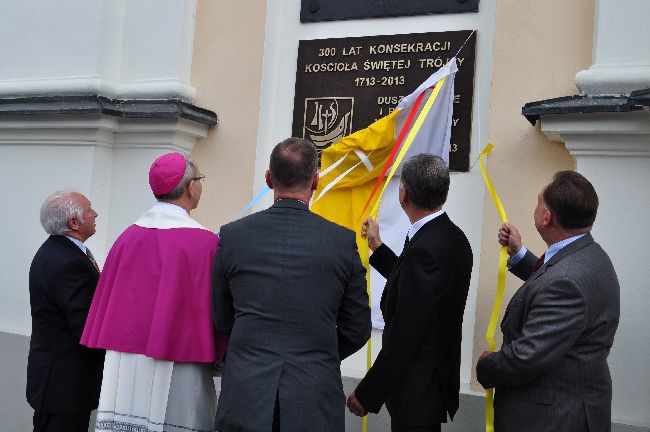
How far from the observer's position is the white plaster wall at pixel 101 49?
5164 millimetres

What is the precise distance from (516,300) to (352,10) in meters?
2.48

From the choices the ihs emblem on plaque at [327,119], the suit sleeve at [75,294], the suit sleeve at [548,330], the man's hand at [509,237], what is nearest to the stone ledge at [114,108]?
the ihs emblem on plaque at [327,119]

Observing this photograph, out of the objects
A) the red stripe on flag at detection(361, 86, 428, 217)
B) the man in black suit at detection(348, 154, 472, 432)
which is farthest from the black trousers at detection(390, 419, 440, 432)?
the red stripe on flag at detection(361, 86, 428, 217)

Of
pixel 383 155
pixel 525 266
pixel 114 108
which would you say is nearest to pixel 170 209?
pixel 383 155

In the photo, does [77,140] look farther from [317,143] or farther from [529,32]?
[529,32]

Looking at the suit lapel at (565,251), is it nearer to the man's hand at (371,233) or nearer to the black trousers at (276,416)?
the man's hand at (371,233)

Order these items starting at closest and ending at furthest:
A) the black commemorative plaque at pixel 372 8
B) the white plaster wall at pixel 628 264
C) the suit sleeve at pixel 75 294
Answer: the suit sleeve at pixel 75 294 → the white plaster wall at pixel 628 264 → the black commemorative plaque at pixel 372 8

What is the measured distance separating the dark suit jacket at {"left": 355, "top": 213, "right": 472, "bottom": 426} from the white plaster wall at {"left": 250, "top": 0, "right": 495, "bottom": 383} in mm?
1094

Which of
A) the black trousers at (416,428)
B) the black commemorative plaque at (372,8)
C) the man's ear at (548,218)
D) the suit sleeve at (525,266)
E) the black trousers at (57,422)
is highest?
the black commemorative plaque at (372,8)

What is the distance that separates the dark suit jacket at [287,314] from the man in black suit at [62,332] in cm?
92

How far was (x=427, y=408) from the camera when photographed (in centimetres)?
322

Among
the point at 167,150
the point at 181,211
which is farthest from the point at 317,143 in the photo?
the point at 181,211

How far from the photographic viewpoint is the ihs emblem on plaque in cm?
482

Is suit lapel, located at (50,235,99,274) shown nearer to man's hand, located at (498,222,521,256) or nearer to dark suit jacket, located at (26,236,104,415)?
dark suit jacket, located at (26,236,104,415)
